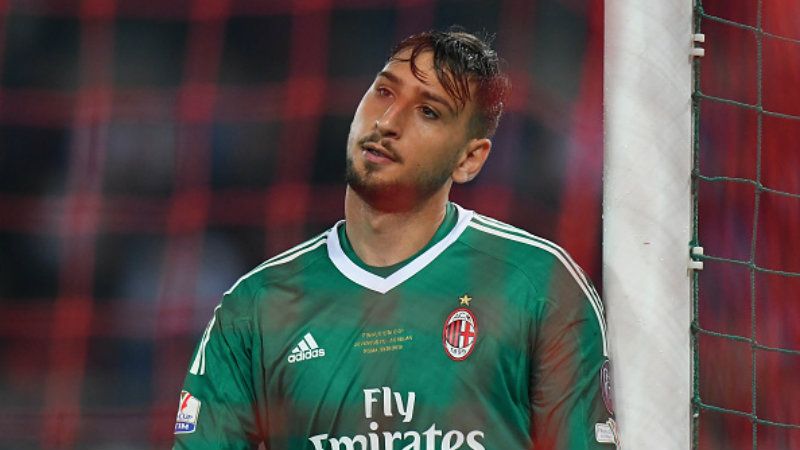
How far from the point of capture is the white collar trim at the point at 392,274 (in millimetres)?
3283

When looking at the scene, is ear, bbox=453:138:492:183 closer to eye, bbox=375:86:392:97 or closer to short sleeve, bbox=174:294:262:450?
eye, bbox=375:86:392:97

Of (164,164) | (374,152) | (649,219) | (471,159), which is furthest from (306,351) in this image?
(164,164)

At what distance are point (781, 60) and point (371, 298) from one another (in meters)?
1.21

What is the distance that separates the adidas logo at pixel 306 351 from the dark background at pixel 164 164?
64 centimetres

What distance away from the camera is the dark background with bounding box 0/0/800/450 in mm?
3998

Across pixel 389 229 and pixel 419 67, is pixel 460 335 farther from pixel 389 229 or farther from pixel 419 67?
pixel 419 67

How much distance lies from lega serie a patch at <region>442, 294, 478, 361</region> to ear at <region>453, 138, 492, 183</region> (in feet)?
1.26

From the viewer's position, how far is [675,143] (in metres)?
2.66

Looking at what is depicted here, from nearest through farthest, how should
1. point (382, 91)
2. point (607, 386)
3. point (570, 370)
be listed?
point (607, 386) → point (570, 370) → point (382, 91)

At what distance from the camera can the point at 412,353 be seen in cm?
315

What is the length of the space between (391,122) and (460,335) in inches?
21.7

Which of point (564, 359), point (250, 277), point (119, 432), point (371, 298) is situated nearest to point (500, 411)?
point (564, 359)

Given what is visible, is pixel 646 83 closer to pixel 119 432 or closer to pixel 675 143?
pixel 675 143

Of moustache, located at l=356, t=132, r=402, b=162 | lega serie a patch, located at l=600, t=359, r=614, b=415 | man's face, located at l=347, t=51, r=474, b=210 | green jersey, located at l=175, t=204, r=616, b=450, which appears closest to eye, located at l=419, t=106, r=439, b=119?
man's face, located at l=347, t=51, r=474, b=210
